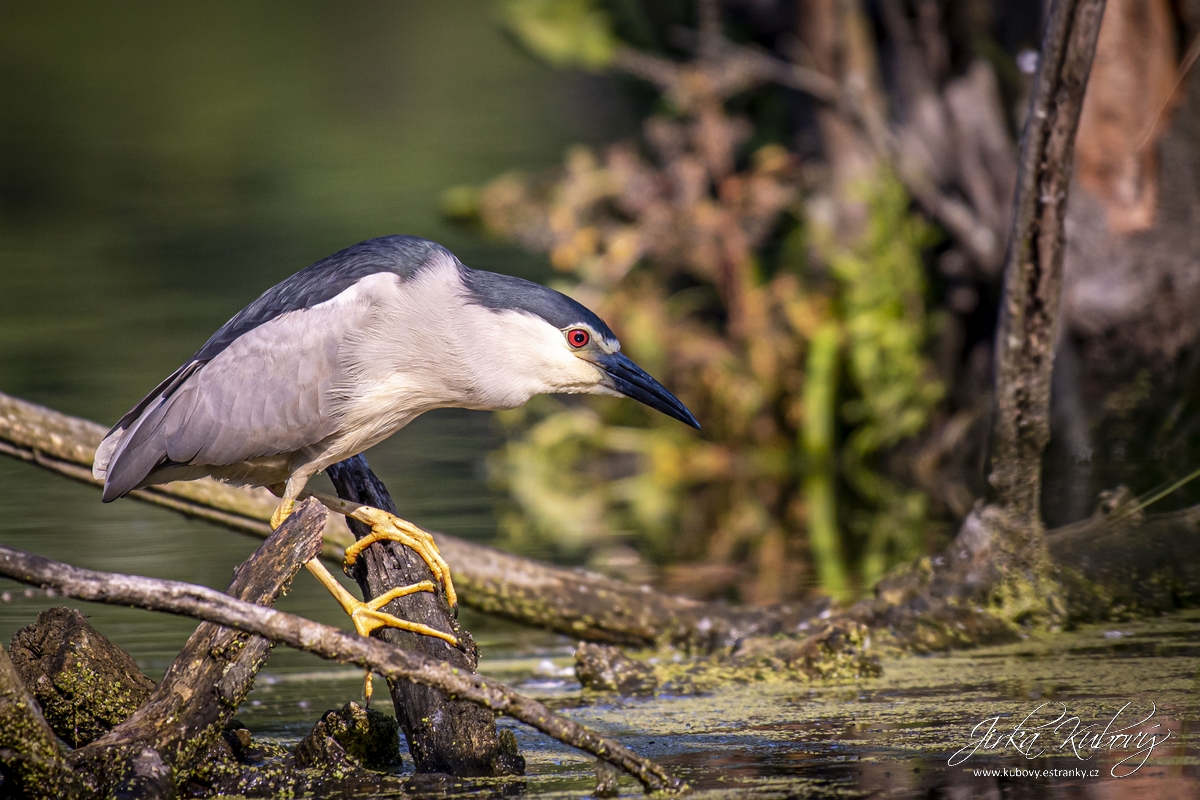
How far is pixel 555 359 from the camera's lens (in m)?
Answer: 4.16

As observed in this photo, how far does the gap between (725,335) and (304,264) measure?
20.0 feet

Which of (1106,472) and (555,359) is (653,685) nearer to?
(555,359)

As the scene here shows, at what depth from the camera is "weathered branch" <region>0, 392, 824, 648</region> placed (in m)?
4.78

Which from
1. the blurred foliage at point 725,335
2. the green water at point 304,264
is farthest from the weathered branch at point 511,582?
the blurred foliage at point 725,335

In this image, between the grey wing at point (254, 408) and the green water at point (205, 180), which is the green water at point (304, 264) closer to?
the green water at point (205, 180)

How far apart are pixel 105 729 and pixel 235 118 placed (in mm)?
23685

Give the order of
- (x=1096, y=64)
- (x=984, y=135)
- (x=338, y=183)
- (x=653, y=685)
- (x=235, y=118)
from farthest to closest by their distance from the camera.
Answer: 1. (x=235, y=118)
2. (x=338, y=183)
3. (x=984, y=135)
4. (x=1096, y=64)
5. (x=653, y=685)

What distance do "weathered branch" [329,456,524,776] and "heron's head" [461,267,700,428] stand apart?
0.56 metres

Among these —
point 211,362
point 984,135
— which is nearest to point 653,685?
point 211,362

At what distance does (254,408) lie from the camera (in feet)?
13.8

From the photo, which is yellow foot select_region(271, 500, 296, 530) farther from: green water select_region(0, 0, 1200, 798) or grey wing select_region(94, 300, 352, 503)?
green water select_region(0, 0, 1200, 798)

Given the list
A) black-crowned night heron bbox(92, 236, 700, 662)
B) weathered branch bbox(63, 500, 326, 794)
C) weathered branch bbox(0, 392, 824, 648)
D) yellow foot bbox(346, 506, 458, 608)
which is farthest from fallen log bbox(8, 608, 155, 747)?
weathered branch bbox(0, 392, 824, 648)

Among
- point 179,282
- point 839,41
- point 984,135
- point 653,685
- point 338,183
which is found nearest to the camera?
point 653,685

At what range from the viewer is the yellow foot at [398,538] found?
396 cm
